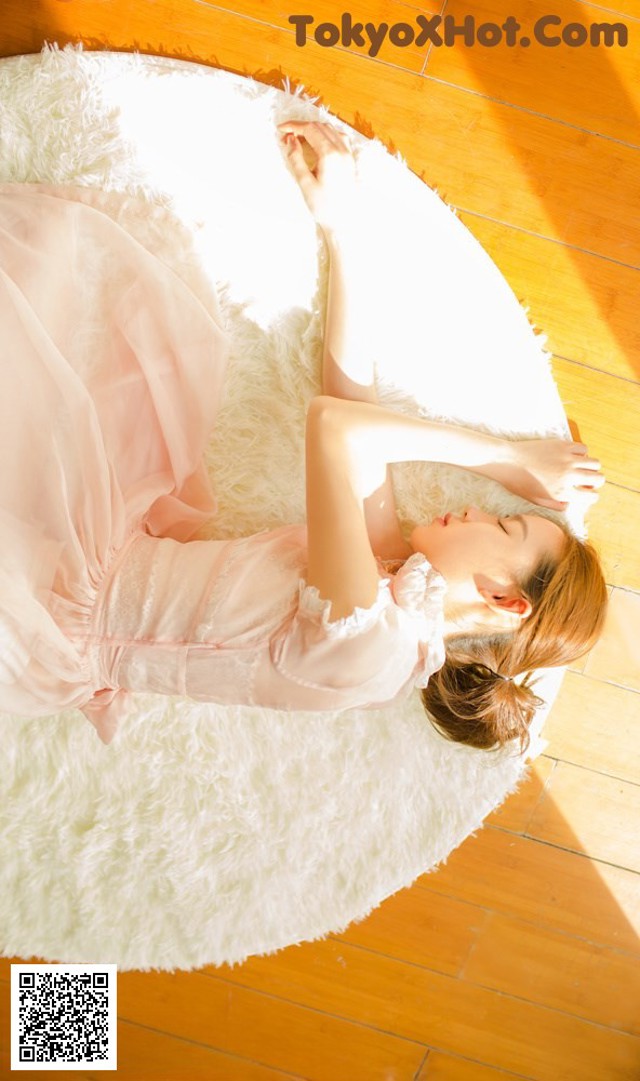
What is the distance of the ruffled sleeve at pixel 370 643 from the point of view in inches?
44.6

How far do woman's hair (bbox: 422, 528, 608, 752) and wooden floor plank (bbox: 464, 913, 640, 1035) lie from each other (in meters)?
0.58

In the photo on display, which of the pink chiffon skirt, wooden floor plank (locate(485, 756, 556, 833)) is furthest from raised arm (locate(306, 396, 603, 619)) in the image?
wooden floor plank (locate(485, 756, 556, 833))

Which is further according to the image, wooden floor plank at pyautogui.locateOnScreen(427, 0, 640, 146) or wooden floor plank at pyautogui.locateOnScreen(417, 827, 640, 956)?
wooden floor plank at pyautogui.locateOnScreen(417, 827, 640, 956)

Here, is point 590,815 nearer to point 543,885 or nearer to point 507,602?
point 543,885

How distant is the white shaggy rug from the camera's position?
4.48ft

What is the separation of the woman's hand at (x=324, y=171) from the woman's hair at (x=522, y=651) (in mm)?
659

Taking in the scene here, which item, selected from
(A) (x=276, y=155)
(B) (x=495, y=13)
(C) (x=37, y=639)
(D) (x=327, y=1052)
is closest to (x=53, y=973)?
(D) (x=327, y=1052)

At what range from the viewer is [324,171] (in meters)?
1.35

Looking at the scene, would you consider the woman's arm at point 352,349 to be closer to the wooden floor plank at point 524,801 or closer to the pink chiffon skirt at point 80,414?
the pink chiffon skirt at point 80,414

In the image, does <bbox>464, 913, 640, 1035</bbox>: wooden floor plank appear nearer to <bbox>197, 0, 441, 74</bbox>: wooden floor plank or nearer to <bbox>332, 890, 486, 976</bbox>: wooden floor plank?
<bbox>332, 890, 486, 976</bbox>: wooden floor plank

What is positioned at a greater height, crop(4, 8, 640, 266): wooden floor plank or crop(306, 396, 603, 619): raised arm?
crop(4, 8, 640, 266): wooden floor plank

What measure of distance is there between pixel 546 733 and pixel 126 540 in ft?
2.96

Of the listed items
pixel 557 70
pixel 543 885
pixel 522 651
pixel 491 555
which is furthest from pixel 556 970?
pixel 557 70

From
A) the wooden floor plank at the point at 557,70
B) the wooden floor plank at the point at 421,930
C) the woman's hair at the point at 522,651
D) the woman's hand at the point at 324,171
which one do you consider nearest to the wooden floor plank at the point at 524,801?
the wooden floor plank at the point at 421,930
